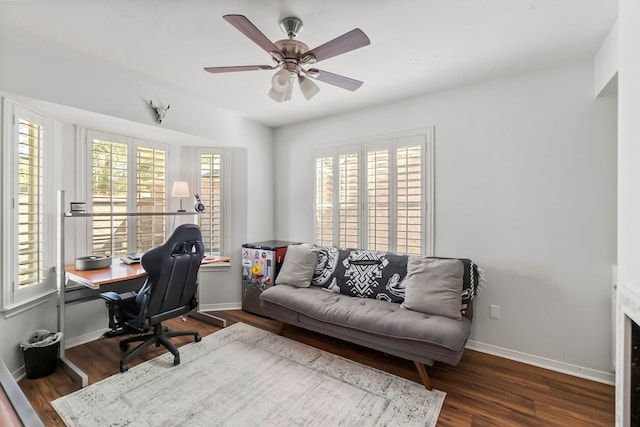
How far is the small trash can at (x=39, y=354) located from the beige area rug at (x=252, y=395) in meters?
0.46

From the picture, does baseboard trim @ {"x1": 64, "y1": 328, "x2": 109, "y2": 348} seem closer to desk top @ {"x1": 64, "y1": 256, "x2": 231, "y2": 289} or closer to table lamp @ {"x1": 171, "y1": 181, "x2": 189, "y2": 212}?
desk top @ {"x1": 64, "y1": 256, "x2": 231, "y2": 289}

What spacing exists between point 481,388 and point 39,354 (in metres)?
3.37

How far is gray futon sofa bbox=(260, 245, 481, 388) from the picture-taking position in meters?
2.13

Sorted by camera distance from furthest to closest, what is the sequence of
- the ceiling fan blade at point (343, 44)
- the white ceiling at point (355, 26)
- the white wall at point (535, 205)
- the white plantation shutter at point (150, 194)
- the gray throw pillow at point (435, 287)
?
1. the white plantation shutter at point (150, 194)
2. the gray throw pillow at point (435, 287)
3. the white wall at point (535, 205)
4. the white ceiling at point (355, 26)
5. the ceiling fan blade at point (343, 44)

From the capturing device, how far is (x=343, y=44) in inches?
62.6

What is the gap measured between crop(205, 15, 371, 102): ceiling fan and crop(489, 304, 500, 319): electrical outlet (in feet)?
7.57

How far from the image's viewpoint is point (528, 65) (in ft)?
7.73

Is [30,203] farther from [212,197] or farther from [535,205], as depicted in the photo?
[535,205]

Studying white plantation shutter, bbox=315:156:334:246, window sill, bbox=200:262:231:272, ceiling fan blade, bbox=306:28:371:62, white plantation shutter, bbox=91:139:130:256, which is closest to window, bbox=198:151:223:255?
window sill, bbox=200:262:231:272

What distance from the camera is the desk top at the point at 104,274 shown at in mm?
2258

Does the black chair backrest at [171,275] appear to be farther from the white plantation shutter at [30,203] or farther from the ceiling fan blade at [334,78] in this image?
the ceiling fan blade at [334,78]

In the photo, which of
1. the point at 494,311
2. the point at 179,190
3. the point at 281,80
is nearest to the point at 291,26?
the point at 281,80

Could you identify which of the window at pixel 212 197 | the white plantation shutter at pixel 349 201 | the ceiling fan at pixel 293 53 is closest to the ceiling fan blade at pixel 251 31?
the ceiling fan at pixel 293 53

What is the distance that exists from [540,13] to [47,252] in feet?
13.9
